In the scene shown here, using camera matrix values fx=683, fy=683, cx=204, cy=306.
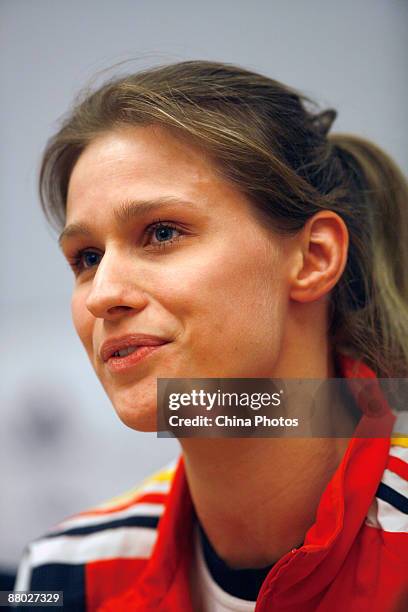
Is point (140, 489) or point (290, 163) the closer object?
point (290, 163)

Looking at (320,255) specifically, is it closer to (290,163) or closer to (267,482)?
(290,163)

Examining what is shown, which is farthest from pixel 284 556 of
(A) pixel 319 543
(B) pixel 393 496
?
(B) pixel 393 496

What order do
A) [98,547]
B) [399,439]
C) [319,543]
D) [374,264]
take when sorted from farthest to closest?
1. [98,547]
2. [374,264]
3. [399,439]
4. [319,543]

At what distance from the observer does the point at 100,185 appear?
0.91 m

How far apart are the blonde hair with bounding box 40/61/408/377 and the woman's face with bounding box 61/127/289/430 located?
1.5 inches

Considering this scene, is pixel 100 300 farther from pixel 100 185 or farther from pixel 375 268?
pixel 375 268

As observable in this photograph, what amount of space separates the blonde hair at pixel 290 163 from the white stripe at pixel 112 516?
17.1 inches

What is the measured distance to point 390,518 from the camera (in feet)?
2.78

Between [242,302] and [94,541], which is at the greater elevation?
[242,302]

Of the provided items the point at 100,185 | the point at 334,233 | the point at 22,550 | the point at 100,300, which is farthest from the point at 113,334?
the point at 22,550

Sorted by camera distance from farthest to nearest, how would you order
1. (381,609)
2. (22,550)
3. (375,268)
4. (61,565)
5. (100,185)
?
(22,550) < (61,565) < (375,268) < (100,185) < (381,609)

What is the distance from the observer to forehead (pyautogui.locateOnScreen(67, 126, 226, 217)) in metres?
0.88

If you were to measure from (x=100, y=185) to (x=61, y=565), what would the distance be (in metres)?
0.64

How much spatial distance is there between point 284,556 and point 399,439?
8.9 inches
